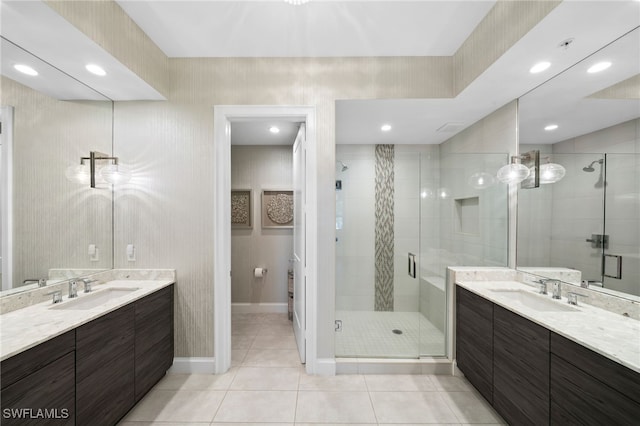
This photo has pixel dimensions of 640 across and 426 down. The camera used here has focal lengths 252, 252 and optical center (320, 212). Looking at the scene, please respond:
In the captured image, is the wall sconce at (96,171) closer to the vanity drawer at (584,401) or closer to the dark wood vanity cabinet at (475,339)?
the dark wood vanity cabinet at (475,339)

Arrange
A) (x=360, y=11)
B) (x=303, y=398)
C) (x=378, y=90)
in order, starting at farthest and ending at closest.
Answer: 1. (x=378, y=90)
2. (x=303, y=398)
3. (x=360, y=11)

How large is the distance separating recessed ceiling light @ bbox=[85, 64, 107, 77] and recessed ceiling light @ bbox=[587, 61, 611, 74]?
10.7ft

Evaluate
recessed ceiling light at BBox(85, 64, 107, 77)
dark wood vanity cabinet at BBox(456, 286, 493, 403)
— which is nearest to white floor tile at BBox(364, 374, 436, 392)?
dark wood vanity cabinet at BBox(456, 286, 493, 403)

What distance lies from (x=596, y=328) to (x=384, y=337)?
157cm

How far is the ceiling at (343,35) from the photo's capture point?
4.37 feet

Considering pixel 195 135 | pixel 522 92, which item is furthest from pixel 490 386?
pixel 195 135

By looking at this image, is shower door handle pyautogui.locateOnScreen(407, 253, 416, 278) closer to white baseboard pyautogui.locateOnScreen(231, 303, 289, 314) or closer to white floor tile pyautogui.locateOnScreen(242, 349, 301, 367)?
white floor tile pyautogui.locateOnScreen(242, 349, 301, 367)

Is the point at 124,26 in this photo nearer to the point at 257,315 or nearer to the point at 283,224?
the point at 283,224

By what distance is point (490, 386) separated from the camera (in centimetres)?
178

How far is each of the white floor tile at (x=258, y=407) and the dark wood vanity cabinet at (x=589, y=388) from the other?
5.11 ft

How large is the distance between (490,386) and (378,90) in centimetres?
245

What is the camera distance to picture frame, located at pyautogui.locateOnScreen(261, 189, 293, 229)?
3730 mm

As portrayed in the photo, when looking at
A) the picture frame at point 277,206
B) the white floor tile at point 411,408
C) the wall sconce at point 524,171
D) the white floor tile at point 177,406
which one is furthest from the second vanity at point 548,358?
the picture frame at point 277,206

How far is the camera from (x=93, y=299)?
1898 mm
